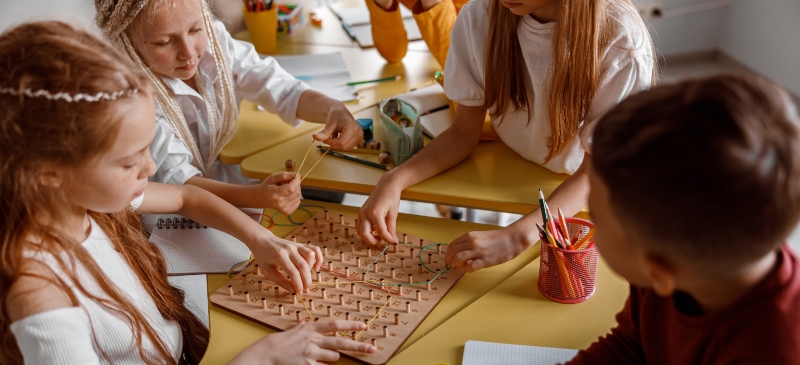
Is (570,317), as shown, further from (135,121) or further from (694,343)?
(135,121)

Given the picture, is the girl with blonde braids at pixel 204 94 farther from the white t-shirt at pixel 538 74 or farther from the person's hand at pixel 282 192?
the white t-shirt at pixel 538 74

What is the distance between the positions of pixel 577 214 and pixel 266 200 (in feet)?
1.94

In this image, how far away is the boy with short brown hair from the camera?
66 cm

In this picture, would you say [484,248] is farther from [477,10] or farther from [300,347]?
[477,10]

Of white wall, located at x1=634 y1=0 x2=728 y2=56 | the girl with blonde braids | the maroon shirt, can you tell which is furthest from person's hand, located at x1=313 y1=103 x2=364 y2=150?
white wall, located at x1=634 y1=0 x2=728 y2=56

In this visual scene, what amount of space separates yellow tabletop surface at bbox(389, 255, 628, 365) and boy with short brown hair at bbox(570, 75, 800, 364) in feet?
0.78

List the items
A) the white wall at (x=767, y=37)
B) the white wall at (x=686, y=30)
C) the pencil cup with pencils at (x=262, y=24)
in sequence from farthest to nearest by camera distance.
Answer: the white wall at (x=686, y=30)
the white wall at (x=767, y=37)
the pencil cup with pencils at (x=262, y=24)

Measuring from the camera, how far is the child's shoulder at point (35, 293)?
921 millimetres

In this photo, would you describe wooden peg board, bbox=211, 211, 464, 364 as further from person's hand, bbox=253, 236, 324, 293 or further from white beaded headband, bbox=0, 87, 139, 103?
white beaded headband, bbox=0, 87, 139, 103

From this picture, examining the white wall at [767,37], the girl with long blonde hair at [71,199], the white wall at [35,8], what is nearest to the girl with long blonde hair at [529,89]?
the girl with long blonde hair at [71,199]

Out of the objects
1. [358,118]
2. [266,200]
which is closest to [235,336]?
[266,200]

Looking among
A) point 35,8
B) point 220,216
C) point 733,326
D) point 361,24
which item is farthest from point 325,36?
point 733,326

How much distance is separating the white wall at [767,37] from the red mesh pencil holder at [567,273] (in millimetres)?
2420

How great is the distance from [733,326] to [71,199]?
2.89ft
